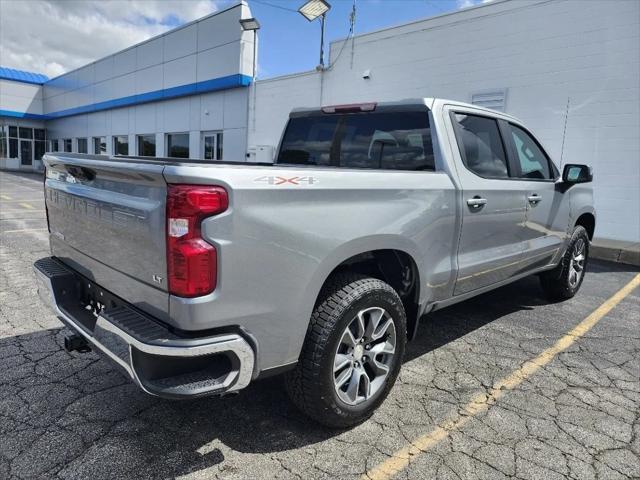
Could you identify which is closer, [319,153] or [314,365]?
[314,365]

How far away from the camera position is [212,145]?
61.5 ft

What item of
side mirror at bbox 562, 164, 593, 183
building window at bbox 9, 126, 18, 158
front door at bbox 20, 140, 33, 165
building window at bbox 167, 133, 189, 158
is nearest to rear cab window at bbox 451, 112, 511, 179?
side mirror at bbox 562, 164, 593, 183

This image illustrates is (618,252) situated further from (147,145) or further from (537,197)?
(147,145)

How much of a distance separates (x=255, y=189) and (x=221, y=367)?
0.81m

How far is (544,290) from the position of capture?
216 inches

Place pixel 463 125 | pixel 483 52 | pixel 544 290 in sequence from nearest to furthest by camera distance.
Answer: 1. pixel 463 125
2. pixel 544 290
3. pixel 483 52

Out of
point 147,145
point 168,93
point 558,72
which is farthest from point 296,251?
point 147,145

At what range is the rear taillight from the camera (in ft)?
6.35

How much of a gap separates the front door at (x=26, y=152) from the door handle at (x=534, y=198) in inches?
1628

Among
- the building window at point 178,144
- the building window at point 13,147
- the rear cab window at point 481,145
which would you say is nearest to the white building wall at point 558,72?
the rear cab window at point 481,145

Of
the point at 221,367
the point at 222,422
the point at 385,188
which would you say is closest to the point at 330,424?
the point at 222,422

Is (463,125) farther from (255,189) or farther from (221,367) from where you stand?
(221,367)

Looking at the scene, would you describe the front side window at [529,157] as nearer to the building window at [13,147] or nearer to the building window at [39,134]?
the building window at [13,147]

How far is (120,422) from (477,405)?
2.19 m
